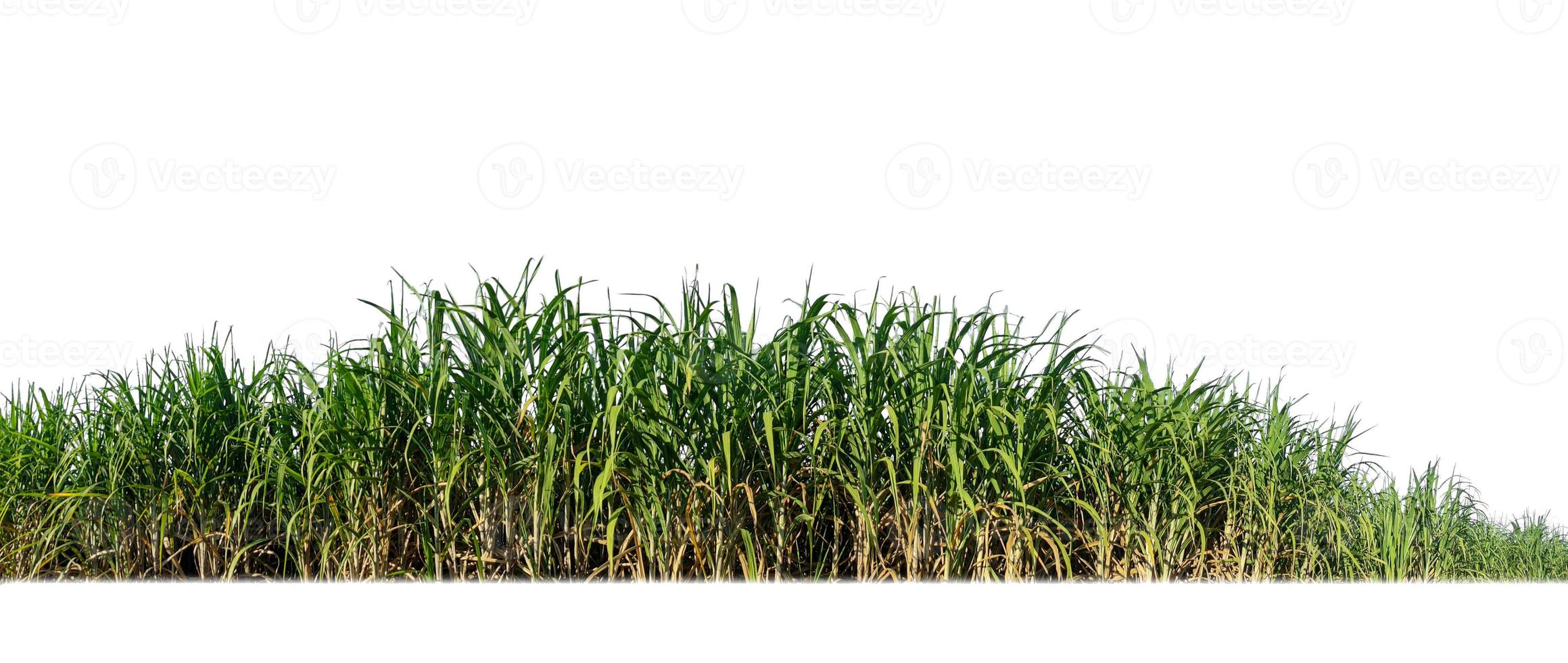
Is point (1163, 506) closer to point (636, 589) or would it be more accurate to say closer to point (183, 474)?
point (636, 589)

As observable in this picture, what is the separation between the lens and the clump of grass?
10.5 ft

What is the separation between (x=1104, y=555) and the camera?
10.9ft

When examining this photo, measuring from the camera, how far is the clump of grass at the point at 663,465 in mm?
3189

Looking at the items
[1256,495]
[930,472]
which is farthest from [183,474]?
[1256,495]

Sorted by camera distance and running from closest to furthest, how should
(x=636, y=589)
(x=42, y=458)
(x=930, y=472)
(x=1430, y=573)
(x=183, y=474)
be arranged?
(x=636, y=589), (x=930, y=472), (x=183, y=474), (x=42, y=458), (x=1430, y=573)

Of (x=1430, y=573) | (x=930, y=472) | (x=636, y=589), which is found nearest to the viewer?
(x=636, y=589)

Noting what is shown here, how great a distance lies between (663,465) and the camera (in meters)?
3.23

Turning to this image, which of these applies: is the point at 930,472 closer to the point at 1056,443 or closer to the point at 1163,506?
the point at 1056,443

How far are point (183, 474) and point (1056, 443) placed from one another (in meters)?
2.97

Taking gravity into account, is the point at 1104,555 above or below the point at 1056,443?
below

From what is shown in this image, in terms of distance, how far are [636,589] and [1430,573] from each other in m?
4.39

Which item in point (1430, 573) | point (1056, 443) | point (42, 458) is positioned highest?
point (1056, 443)

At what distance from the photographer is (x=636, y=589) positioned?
2.78 meters

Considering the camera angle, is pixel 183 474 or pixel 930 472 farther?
pixel 183 474
